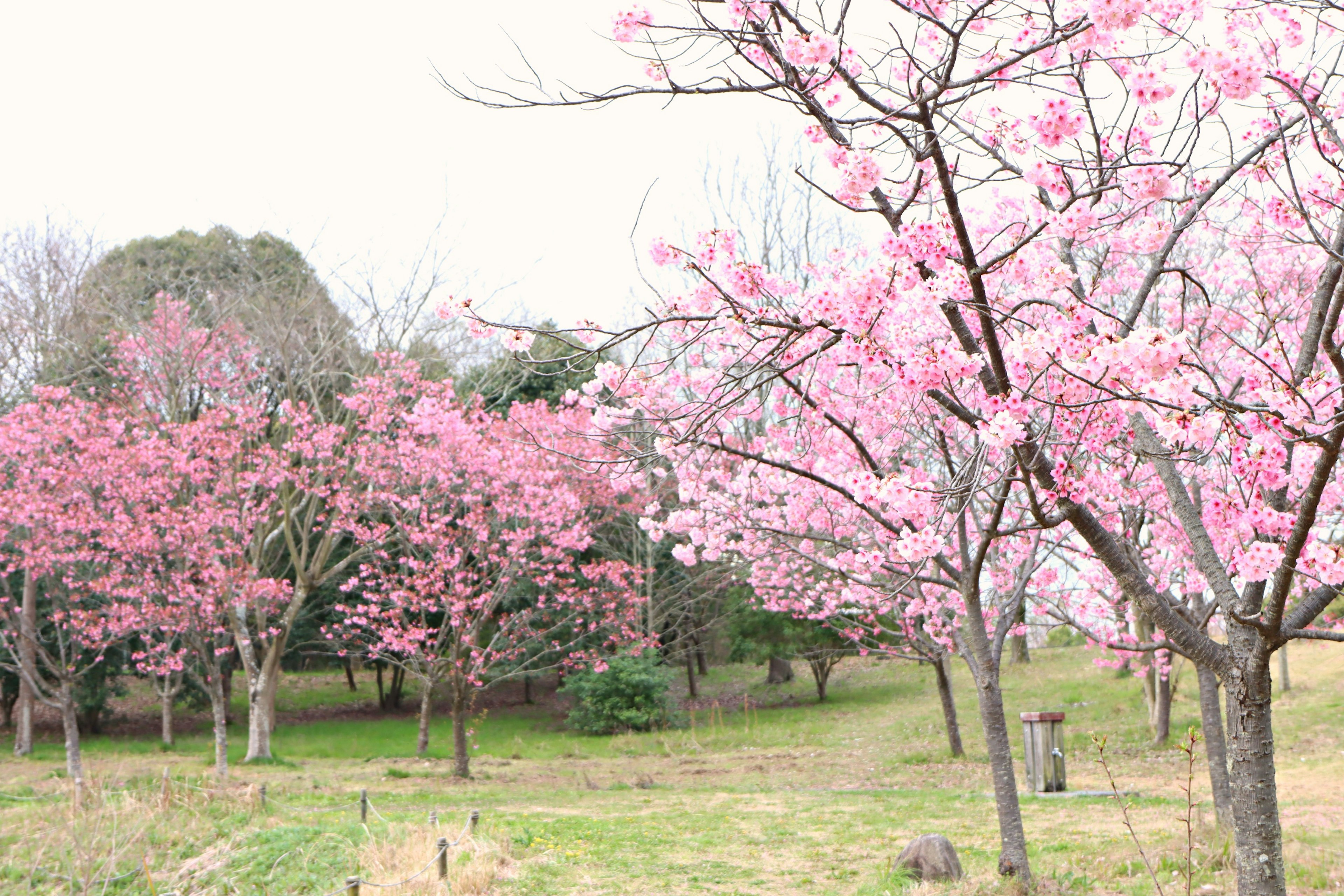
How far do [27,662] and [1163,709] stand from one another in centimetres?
1553

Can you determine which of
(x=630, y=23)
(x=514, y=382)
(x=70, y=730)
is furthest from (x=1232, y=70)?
(x=514, y=382)

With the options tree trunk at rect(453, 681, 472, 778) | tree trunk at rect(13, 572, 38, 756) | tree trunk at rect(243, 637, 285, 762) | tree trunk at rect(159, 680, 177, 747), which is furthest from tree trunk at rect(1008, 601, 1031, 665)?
tree trunk at rect(13, 572, 38, 756)

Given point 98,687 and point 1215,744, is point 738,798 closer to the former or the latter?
point 1215,744

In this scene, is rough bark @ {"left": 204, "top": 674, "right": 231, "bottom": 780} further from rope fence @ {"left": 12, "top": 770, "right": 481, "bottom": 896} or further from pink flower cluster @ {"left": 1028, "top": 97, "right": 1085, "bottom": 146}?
pink flower cluster @ {"left": 1028, "top": 97, "right": 1085, "bottom": 146}

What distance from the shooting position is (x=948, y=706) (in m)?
14.7

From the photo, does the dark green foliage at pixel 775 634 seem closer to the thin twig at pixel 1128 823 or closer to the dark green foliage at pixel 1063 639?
the dark green foliage at pixel 1063 639

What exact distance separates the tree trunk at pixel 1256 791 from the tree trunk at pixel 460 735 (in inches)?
429

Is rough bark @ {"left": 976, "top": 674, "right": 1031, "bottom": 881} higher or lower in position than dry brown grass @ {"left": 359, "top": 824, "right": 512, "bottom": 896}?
higher

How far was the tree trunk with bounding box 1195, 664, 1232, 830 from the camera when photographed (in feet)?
23.5

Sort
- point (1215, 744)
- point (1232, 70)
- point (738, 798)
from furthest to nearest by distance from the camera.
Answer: point (738, 798) < point (1215, 744) < point (1232, 70)

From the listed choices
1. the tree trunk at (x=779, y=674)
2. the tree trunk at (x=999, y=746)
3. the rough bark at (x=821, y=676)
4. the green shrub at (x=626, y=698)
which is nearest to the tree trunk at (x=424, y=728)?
the green shrub at (x=626, y=698)

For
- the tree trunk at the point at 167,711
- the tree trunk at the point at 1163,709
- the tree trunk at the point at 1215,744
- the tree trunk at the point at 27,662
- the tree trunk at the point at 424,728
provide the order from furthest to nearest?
the tree trunk at the point at 167,711
the tree trunk at the point at 424,728
the tree trunk at the point at 1163,709
the tree trunk at the point at 27,662
the tree trunk at the point at 1215,744

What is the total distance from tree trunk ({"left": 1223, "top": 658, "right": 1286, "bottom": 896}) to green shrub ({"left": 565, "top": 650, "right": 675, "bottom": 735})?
15.0m

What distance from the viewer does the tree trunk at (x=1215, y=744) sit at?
282 inches
